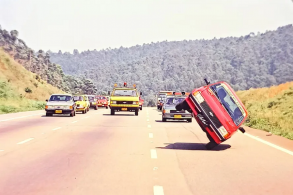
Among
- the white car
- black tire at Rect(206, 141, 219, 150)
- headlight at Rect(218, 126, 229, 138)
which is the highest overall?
the white car

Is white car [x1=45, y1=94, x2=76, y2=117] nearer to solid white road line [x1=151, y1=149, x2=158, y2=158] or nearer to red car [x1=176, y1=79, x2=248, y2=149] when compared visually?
red car [x1=176, y1=79, x2=248, y2=149]

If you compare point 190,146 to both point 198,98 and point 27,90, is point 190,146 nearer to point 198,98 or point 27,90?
point 198,98

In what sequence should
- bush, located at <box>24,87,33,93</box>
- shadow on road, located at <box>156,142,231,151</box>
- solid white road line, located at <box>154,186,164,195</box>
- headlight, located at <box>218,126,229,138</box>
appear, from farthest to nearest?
bush, located at <box>24,87,33,93</box> → shadow on road, located at <box>156,142,231,151</box> → headlight, located at <box>218,126,229,138</box> → solid white road line, located at <box>154,186,164,195</box>

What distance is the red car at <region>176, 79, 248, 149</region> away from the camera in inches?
553

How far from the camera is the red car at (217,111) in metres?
14.1

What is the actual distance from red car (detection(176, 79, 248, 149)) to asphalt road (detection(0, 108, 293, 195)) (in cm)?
56

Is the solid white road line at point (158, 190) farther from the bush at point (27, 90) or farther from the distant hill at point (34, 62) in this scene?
the distant hill at point (34, 62)

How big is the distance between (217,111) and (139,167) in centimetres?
430

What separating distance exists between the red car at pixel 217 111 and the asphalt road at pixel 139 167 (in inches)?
22.0

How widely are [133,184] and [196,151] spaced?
561 cm

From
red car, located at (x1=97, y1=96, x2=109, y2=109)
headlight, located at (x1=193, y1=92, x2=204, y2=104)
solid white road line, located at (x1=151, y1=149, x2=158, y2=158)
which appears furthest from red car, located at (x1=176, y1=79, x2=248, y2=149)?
red car, located at (x1=97, y1=96, x2=109, y2=109)

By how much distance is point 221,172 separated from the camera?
1016 centimetres

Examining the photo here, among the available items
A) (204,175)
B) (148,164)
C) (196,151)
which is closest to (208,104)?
(196,151)

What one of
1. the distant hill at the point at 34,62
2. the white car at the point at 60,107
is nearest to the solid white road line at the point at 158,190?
the white car at the point at 60,107
